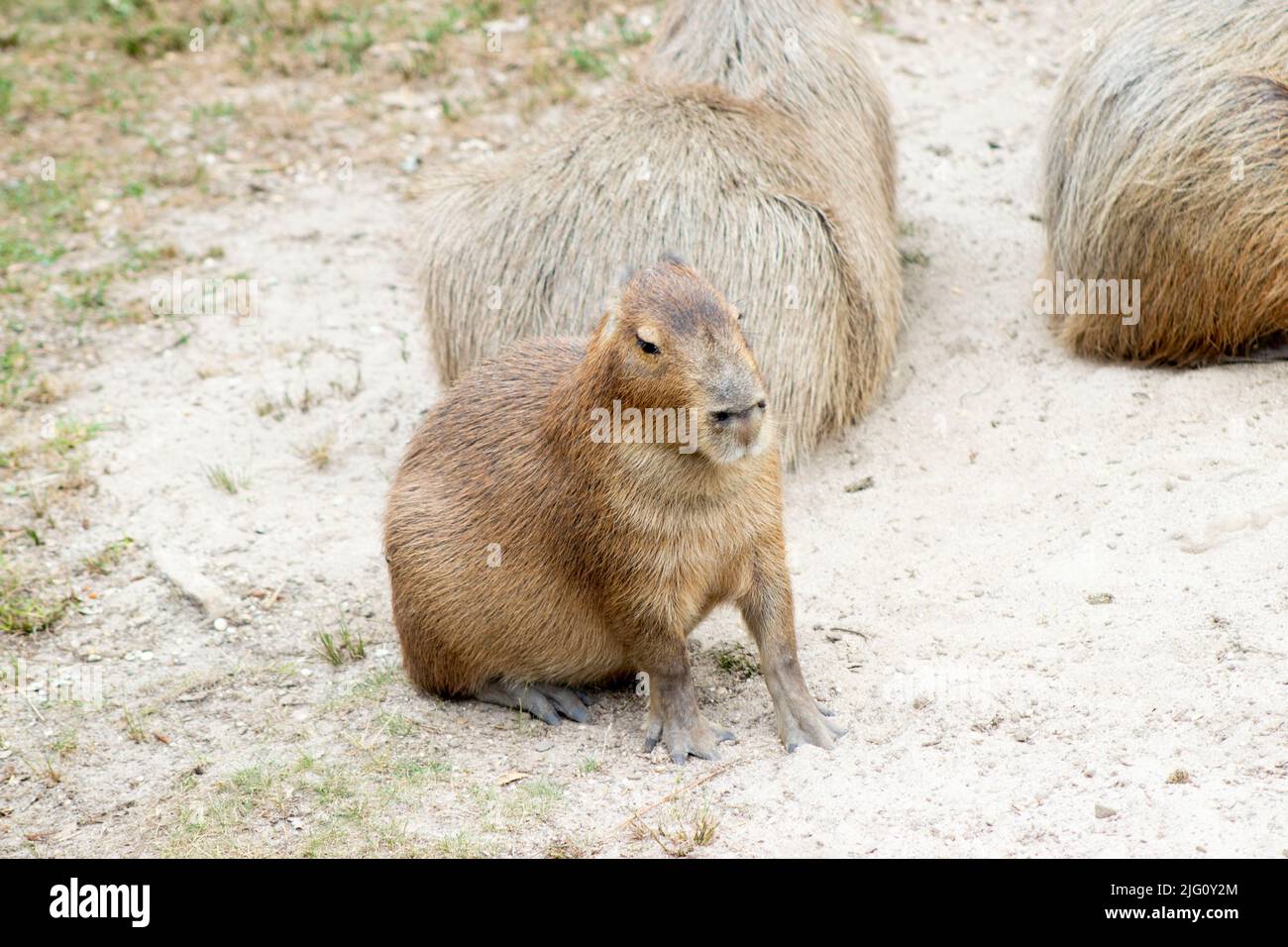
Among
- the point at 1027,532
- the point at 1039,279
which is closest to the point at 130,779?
the point at 1027,532

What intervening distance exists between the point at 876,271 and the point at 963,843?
109 inches

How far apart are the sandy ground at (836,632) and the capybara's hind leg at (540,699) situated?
44 millimetres

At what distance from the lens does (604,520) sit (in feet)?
12.0

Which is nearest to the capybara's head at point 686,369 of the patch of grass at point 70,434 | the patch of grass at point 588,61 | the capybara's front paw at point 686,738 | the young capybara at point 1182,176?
the capybara's front paw at point 686,738

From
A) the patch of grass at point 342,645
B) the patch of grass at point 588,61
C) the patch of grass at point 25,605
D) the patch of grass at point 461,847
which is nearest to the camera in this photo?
the patch of grass at point 461,847

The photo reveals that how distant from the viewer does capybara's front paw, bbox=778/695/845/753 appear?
3.72m

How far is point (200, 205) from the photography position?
7562 millimetres

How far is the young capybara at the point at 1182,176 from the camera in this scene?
4777mm

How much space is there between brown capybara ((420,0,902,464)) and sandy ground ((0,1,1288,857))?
1.32ft

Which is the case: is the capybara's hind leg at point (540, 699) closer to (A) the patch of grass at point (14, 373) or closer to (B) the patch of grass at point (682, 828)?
(B) the patch of grass at point (682, 828)

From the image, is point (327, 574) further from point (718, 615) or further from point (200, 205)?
point (200, 205)

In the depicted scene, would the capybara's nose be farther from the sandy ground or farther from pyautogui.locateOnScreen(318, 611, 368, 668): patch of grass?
pyautogui.locateOnScreen(318, 611, 368, 668): patch of grass

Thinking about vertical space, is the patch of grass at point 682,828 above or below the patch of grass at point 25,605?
above

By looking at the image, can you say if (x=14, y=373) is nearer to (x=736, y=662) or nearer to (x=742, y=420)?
(x=736, y=662)
